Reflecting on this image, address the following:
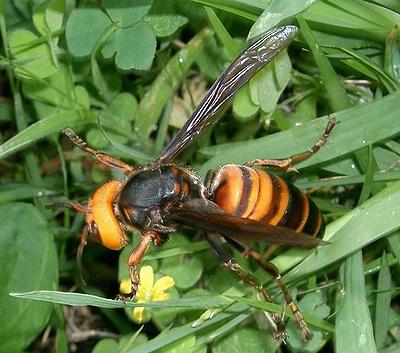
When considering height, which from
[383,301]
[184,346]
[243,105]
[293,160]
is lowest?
[184,346]

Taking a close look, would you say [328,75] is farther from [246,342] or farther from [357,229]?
[246,342]

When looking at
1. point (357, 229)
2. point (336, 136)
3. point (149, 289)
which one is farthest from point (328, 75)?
point (149, 289)

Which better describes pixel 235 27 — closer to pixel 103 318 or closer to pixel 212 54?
pixel 212 54

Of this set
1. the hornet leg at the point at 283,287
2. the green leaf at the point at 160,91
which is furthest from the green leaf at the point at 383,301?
the green leaf at the point at 160,91

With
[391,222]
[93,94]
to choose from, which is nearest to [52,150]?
[93,94]

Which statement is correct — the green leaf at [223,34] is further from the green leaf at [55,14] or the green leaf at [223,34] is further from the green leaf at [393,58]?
the green leaf at [55,14]

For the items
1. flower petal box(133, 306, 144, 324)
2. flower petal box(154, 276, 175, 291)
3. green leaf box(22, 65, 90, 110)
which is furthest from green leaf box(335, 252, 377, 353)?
green leaf box(22, 65, 90, 110)

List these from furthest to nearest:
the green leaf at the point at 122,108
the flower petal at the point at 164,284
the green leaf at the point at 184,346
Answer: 1. the green leaf at the point at 122,108
2. the flower petal at the point at 164,284
3. the green leaf at the point at 184,346
